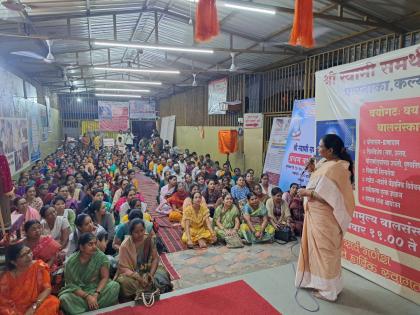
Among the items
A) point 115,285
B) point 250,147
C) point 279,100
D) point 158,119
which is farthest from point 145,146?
point 115,285

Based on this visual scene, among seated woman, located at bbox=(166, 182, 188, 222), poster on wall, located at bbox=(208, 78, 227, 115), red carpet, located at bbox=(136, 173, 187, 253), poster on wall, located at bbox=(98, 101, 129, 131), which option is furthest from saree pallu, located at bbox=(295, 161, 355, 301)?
poster on wall, located at bbox=(98, 101, 129, 131)

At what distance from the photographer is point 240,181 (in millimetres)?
6180

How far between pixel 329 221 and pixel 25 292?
2773 mm

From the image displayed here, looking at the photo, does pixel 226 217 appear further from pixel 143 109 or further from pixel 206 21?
pixel 143 109

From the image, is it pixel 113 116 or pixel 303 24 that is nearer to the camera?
pixel 303 24

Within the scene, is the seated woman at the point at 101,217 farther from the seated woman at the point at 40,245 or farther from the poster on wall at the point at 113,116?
the poster on wall at the point at 113,116

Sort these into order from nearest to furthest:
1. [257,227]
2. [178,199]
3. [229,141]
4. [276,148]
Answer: [257,227], [178,199], [276,148], [229,141]

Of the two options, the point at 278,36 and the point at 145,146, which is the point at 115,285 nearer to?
the point at 278,36

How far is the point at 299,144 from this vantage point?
23.0 feet

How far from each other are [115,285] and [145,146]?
14.0 m

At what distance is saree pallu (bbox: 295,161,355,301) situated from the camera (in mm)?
2791

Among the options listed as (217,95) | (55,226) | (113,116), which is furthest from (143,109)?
(55,226)

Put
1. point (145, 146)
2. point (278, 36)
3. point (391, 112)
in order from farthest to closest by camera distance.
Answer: point (145, 146) < point (278, 36) < point (391, 112)

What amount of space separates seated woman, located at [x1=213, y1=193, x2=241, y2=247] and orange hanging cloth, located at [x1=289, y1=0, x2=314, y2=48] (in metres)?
2.88
